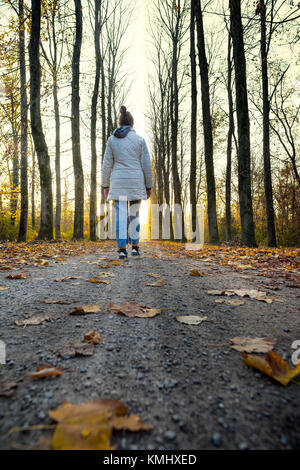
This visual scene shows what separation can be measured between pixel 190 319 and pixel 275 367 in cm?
59

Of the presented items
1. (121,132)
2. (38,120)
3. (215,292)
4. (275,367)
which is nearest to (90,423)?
(275,367)

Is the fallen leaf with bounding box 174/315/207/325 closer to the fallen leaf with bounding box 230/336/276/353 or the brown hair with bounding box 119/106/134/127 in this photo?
the fallen leaf with bounding box 230/336/276/353

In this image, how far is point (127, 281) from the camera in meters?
2.57

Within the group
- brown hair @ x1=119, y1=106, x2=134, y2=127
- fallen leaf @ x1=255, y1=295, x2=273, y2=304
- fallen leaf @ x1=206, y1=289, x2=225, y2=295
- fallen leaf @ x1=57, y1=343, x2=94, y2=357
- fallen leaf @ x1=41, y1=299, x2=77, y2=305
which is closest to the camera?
fallen leaf @ x1=57, y1=343, x2=94, y2=357

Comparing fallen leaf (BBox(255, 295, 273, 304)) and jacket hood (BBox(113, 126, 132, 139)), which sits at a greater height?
jacket hood (BBox(113, 126, 132, 139))

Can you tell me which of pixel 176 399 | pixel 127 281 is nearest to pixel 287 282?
pixel 127 281

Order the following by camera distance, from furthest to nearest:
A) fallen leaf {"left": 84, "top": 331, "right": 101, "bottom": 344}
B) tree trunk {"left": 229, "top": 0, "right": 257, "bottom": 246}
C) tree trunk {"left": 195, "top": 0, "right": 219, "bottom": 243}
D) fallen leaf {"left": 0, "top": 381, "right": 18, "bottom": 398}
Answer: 1. tree trunk {"left": 195, "top": 0, "right": 219, "bottom": 243}
2. tree trunk {"left": 229, "top": 0, "right": 257, "bottom": 246}
3. fallen leaf {"left": 84, "top": 331, "right": 101, "bottom": 344}
4. fallen leaf {"left": 0, "top": 381, "right": 18, "bottom": 398}

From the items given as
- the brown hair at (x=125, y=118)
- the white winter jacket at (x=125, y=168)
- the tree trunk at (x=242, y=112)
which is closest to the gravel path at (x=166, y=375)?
the white winter jacket at (x=125, y=168)

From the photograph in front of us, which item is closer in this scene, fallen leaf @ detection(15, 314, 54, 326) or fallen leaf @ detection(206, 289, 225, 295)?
fallen leaf @ detection(15, 314, 54, 326)

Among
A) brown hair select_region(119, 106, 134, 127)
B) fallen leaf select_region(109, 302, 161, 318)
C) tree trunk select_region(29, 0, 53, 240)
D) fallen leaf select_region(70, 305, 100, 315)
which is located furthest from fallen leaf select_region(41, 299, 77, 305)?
tree trunk select_region(29, 0, 53, 240)

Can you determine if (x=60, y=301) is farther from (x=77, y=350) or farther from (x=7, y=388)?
(x=7, y=388)

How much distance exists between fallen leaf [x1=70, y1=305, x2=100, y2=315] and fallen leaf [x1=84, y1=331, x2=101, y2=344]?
1.17 feet

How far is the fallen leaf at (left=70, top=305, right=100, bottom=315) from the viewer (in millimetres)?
1565

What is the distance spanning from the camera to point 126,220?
4180 millimetres
